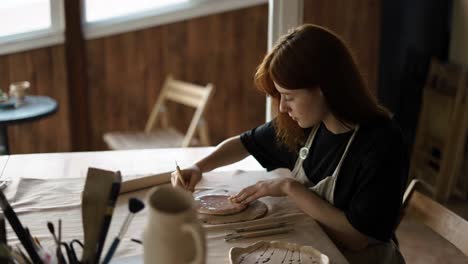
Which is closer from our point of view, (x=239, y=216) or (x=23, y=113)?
(x=239, y=216)

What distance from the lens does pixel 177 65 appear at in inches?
158

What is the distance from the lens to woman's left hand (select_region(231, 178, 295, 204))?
5.08 feet

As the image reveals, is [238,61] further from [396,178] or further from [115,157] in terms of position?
[396,178]

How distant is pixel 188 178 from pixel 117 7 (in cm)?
244

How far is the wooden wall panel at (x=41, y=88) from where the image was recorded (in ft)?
12.1

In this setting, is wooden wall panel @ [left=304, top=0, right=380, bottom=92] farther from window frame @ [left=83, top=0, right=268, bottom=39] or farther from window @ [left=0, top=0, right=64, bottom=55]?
window @ [left=0, top=0, right=64, bottom=55]

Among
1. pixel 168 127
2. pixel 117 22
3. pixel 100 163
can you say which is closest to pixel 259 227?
pixel 100 163

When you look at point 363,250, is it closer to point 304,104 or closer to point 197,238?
point 304,104

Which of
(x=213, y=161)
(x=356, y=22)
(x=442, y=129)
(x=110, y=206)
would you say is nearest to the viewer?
(x=110, y=206)

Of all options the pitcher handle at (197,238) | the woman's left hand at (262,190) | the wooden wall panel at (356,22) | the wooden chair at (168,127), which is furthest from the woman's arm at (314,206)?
the wooden chair at (168,127)

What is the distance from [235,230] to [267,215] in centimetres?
12

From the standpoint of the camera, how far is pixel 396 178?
1501 mm

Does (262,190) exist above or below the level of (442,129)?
above

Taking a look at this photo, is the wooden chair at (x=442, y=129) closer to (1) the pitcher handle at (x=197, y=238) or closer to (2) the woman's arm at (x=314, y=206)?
(2) the woman's arm at (x=314, y=206)
